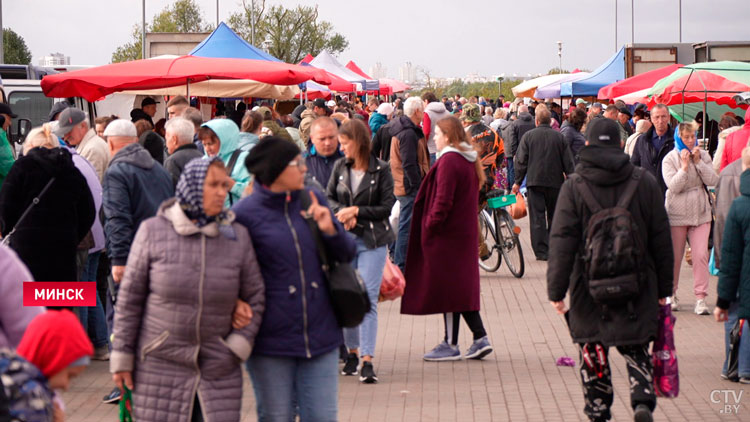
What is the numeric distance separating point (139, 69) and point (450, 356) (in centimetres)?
580

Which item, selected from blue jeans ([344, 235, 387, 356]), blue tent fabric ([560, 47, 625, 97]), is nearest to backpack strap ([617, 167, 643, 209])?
blue jeans ([344, 235, 387, 356])

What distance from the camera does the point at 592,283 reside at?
573 cm

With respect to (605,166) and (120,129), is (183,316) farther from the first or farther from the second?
(120,129)

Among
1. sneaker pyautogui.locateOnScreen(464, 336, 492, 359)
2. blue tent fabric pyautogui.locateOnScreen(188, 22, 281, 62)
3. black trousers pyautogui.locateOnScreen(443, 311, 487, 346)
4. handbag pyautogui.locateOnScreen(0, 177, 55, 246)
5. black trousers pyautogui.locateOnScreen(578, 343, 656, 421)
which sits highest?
Result: blue tent fabric pyautogui.locateOnScreen(188, 22, 281, 62)

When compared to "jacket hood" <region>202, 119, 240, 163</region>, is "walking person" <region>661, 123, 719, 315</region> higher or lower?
lower

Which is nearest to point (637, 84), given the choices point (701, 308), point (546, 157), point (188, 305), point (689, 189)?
point (546, 157)

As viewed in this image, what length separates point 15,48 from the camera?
76812 millimetres

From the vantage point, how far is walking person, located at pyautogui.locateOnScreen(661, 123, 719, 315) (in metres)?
9.92

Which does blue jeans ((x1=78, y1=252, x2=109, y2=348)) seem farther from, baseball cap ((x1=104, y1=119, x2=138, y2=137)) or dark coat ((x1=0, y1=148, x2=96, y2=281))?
baseball cap ((x1=104, y1=119, x2=138, y2=137))

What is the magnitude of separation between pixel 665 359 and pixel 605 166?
1.09 meters

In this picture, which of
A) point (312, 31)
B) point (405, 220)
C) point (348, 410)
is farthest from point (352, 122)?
point (312, 31)

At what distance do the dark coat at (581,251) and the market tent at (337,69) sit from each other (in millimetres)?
26254

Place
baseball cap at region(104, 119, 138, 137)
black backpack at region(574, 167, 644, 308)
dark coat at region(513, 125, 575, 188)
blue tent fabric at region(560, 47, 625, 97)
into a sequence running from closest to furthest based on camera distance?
black backpack at region(574, 167, 644, 308) < baseball cap at region(104, 119, 138, 137) < dark coat at region(513, 125, 575, 188) < blue tent fabric at region(560, 47, 625, 97)

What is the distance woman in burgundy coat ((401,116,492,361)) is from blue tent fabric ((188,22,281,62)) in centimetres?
850
